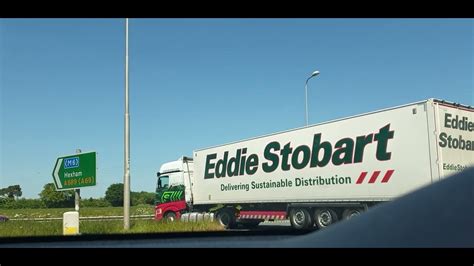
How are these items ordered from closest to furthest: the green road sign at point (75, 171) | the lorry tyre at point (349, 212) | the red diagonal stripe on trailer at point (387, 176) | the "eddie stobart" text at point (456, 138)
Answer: the "eddie stobart" text at point (456, 138) < the red diagonal stripe on trailer at point (387, 176) < the lorry tyre at point (349, 212) < the green road sign at point (75, 171)

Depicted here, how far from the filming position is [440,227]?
2.68m

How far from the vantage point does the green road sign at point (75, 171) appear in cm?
1559

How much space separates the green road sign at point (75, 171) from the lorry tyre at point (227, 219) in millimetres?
6408

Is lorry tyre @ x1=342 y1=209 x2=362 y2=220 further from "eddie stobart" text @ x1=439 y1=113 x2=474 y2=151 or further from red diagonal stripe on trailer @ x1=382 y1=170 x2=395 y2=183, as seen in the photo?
"eddie stobart" text @ x1=439 y1=113 x2=474 y2=151

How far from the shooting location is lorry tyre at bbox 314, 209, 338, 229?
610 inches

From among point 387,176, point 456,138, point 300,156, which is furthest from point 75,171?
point 456,138

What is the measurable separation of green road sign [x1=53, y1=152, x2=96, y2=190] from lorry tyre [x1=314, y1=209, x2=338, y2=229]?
7473 millimetres

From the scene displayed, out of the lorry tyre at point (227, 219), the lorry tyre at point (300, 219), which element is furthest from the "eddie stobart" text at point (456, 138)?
the lorry tyre at point (227, 219)

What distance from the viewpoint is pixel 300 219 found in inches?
652

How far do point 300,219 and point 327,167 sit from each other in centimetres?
219

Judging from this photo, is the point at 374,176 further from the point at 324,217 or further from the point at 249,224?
the point at 249,224

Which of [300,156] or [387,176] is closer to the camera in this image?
[387,176]

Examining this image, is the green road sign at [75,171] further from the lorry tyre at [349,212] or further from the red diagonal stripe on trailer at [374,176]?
the red diagonal stripe on trailer at [374,176]
